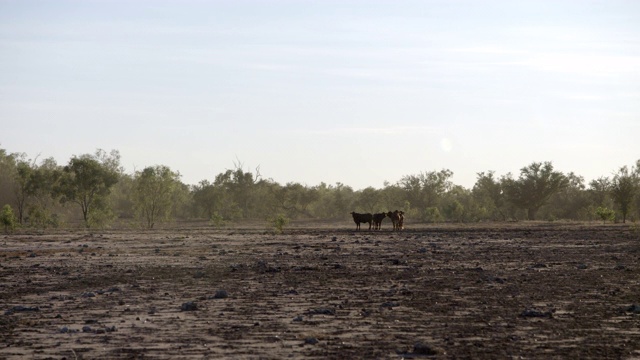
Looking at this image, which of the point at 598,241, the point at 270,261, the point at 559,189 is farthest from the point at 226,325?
the point at 559,189

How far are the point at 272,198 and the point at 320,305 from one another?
7126 cm

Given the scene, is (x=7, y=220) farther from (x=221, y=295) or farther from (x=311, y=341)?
(x=311, y=341)

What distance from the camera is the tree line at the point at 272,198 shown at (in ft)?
205

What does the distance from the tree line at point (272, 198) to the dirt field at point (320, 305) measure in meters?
33.4

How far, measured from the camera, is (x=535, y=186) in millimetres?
76062

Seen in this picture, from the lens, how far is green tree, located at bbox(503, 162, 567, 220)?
75938mm

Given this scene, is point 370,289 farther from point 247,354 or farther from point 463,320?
point 247,354

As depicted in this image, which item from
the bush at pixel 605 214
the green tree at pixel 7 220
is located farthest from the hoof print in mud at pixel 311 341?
the bush at pixel 605 214

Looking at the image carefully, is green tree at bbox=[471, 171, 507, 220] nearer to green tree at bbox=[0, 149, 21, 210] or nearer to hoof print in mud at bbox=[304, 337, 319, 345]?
green tree at bbox=[0, 149, 21, 210]

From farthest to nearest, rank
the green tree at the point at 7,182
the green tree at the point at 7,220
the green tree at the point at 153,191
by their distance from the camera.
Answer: the green tree at the point at 7,182 < the green tree at the point at 153,191 < the green tree at the point at 7,220

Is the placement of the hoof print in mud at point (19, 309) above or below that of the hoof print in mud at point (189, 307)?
below

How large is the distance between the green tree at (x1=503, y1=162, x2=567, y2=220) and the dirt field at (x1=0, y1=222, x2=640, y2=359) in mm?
46693

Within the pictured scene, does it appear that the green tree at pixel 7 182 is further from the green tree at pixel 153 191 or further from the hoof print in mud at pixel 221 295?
the hoof print in mud at pixel 221 295

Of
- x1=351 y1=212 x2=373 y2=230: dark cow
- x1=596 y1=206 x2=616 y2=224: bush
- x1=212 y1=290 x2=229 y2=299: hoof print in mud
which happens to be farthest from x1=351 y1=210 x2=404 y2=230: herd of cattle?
x1=212 y1=290 x2=229 y2=299: hoof print in mud
